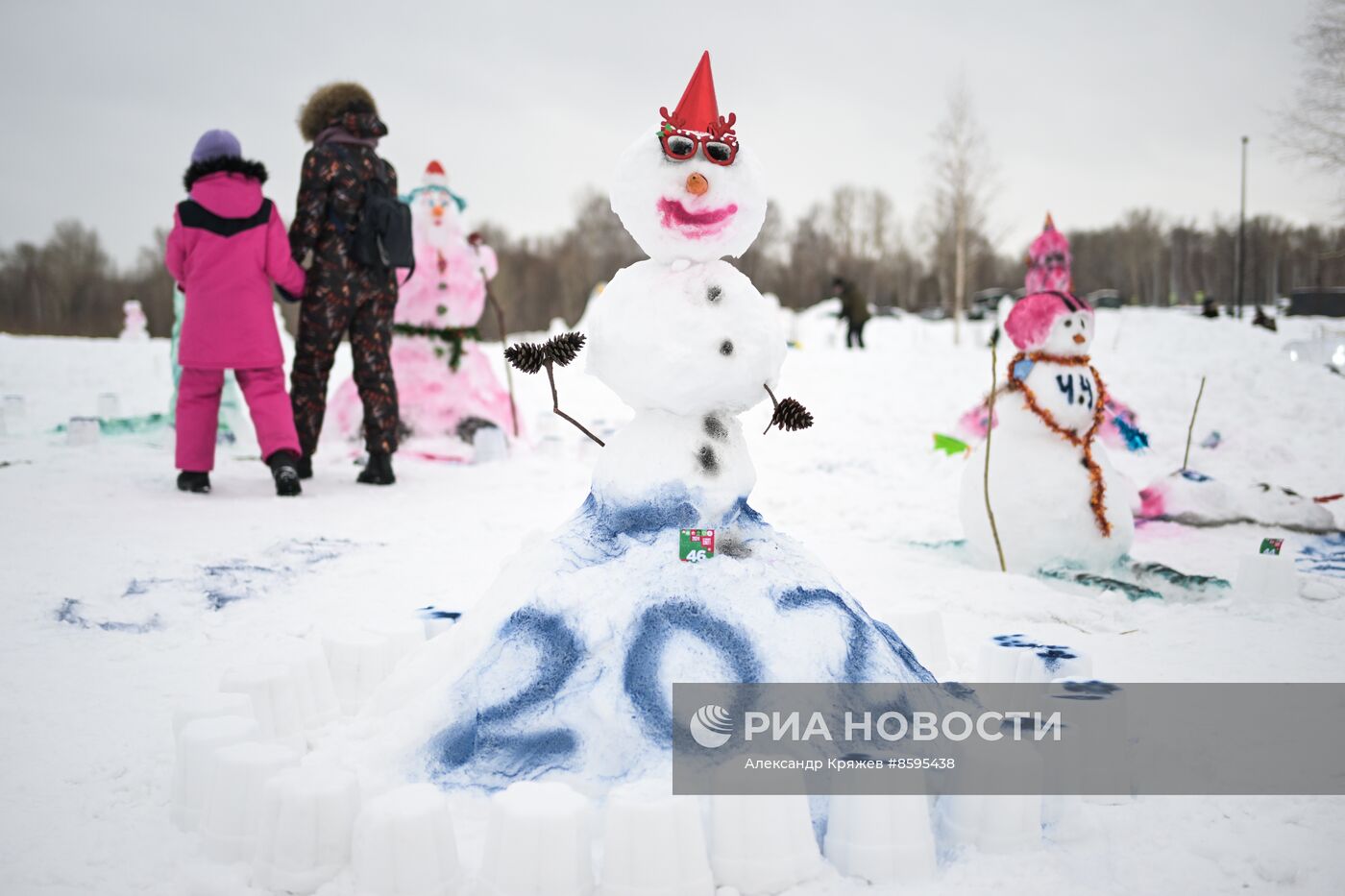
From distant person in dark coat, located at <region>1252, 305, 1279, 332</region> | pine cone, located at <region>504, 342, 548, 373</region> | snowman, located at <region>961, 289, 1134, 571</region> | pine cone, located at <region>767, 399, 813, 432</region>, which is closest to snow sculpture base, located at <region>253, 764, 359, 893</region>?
pine cone, located at <region>504, 342, 548, 373</region>

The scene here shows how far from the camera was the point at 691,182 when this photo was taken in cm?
262

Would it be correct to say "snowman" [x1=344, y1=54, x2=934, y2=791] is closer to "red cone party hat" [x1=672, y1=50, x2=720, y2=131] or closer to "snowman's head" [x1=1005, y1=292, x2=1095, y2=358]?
"red cone party hat" [x1=672, y1=50, x2=720, y2=131]

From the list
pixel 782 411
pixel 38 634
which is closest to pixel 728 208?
pixel 782 411

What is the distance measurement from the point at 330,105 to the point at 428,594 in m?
3.66

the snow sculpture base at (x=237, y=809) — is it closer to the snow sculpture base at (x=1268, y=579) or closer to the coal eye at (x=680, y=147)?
the coal eye at (x=680, y=147)

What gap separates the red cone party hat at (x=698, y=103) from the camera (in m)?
2.67

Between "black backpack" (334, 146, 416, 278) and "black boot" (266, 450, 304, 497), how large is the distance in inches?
53.6

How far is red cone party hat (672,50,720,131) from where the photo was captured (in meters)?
2.67

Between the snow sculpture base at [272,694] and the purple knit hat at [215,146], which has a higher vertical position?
the purple knit hat at [215,146]

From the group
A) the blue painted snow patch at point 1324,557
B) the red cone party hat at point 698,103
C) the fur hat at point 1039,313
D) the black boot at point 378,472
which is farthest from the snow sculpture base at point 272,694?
the blue painted snow patch at point 1324,557

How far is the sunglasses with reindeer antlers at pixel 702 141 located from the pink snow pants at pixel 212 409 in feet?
11.4

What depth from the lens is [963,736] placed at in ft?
7.80

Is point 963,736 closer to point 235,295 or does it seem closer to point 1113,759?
point 1113,759

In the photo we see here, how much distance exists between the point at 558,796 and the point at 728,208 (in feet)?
5.38
